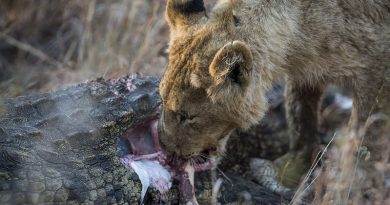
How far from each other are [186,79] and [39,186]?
3.92 feet

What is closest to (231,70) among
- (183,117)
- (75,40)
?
(183,117)

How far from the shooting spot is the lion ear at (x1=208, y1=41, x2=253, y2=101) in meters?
3.79

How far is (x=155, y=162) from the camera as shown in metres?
4.05

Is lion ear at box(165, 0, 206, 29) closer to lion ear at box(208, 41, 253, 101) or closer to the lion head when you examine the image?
the lion head

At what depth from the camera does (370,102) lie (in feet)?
14.5

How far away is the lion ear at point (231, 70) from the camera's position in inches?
149

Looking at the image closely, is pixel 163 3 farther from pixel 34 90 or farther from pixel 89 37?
pixel 34 90

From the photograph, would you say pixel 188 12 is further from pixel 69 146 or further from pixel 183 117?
pixel 69 146

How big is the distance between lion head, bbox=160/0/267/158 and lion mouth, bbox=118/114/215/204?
0.06 m

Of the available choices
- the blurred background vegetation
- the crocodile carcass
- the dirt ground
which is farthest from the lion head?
the blurred background vegetation

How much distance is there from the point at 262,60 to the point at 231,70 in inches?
14.9

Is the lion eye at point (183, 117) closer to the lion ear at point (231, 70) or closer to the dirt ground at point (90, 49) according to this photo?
the lion ear at point (231, 70)

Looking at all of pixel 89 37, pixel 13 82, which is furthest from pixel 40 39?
pixel 13 82

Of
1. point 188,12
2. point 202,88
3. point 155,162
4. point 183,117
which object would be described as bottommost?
point 155,162
